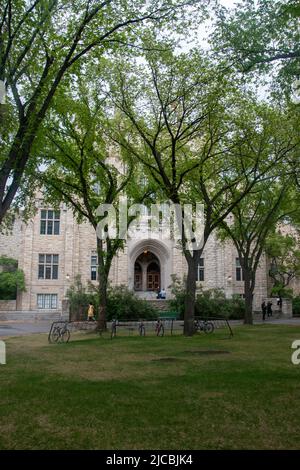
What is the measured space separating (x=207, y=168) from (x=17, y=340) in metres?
12.8

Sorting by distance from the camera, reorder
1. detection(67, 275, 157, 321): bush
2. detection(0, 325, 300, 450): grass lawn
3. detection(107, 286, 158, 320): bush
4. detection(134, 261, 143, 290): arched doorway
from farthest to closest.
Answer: detection(134, 261, 143, 290): arched doorway
detection(67, 275, 157, 321): bush
detection(107, 286, 158, 320): bush
detection(0, 325, 300, 450): grass lawn

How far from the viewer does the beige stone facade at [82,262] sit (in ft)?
119

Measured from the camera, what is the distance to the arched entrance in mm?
42312

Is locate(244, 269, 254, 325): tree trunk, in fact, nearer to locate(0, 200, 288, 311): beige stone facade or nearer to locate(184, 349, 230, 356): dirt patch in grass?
locate(0, 200, 288, 311): beige stone facade

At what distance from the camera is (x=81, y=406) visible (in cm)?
679

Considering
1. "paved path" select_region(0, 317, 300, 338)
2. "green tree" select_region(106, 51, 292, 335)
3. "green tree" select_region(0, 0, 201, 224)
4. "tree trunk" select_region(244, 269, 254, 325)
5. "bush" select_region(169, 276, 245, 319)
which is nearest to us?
"green tree" select_region(0, 0, 201, 224)

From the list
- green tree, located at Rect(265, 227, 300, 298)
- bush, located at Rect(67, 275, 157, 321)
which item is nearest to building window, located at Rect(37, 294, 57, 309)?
bush, located at Rect(67, 275, 157, 321)

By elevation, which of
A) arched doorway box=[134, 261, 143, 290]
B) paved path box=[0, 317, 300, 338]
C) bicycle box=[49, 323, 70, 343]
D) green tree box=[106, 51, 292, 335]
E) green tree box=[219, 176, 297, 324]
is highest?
green tree box=[106, 51, 292, 335]

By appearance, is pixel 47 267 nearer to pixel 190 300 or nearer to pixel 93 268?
Answer: pixel 93 268

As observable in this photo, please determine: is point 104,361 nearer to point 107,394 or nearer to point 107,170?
point 107,394

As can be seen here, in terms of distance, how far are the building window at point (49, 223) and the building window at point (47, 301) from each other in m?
6.24

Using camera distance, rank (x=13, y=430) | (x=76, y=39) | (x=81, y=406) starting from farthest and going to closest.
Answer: (x=76, y=39), (x=81, y=406), (x=13, y=430)

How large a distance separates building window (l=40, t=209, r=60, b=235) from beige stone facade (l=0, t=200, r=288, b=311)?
10 centimetres

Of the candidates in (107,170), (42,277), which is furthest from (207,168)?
(42,277)
